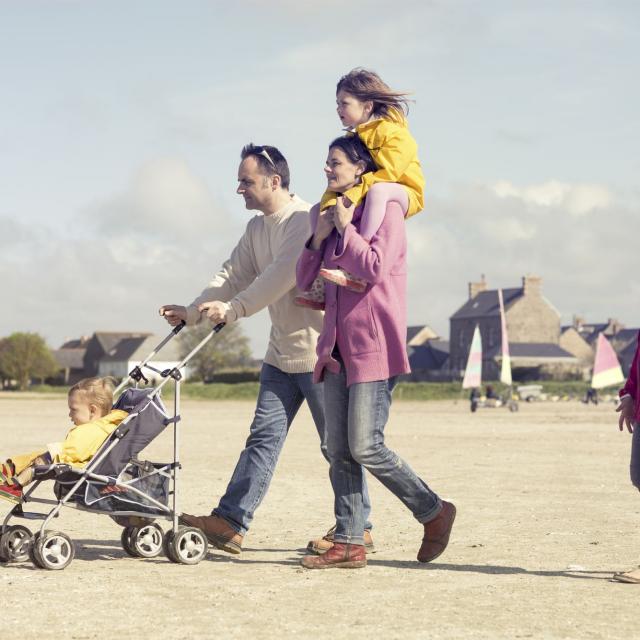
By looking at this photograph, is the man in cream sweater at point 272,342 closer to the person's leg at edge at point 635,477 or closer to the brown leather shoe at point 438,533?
the brown leather shoe at point 438,533

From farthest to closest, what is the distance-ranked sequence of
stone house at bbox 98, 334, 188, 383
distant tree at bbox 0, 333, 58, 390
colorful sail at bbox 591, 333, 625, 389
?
stone house at bbox 98, 334, 188, 383
distant tree at bbox 0, 333, 58, 390
colorful sail at bbox 591, 333, 625, 389

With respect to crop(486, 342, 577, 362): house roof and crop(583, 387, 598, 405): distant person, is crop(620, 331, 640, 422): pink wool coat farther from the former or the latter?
crop(486, 342, 577, 362): house roof

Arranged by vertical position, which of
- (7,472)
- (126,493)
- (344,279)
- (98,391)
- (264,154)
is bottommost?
(126,493)

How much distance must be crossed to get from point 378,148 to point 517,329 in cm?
11046

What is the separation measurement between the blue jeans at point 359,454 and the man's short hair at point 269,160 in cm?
128

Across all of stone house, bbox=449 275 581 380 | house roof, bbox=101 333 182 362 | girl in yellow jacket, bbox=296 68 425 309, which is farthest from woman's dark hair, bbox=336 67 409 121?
house roof, bbox=101 333 182 362

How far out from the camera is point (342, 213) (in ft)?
19.6

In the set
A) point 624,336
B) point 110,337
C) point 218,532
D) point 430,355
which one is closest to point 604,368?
point 218,532

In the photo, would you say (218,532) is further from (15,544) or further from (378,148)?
(378,148)

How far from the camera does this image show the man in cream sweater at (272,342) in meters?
6.74

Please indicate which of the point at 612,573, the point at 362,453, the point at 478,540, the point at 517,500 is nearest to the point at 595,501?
the point at 517,500

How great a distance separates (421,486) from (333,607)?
47.8 inches

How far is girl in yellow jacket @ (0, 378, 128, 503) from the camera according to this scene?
20.9ft

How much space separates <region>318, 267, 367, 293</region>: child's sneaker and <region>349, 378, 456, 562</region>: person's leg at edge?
463mm
